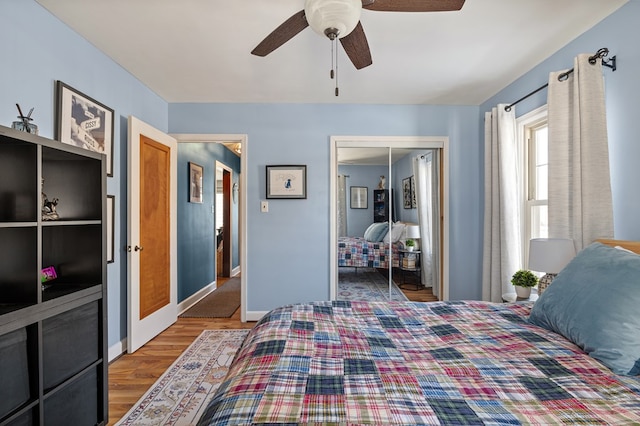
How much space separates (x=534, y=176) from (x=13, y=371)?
379 centimetres

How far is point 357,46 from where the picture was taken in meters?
1.84

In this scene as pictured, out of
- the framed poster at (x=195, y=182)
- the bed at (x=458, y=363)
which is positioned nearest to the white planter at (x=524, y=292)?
the bed at (x=458, y=363)

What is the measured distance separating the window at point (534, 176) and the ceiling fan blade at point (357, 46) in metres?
1.81

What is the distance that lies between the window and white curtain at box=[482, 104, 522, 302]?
8 centimetres

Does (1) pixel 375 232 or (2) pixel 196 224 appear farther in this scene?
(2) pixel 196 224

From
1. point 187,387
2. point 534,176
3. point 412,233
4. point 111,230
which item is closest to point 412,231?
point 412,233

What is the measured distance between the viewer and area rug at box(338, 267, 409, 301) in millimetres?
3863

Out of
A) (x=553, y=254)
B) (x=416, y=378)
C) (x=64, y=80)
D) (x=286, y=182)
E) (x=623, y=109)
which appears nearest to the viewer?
(x=416, y=378)

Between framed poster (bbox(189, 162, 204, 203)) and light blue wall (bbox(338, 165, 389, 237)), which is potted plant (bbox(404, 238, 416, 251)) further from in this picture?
framed poster (bbox(189, 162, 204, 203))

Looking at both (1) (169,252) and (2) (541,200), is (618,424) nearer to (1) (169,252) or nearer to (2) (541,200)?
(2) (541,200)

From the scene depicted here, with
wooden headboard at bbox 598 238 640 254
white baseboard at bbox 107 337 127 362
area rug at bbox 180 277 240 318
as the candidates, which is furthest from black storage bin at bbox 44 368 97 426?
wooden headboard at bbox 598 238 640 254

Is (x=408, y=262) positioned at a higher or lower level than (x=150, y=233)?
lower

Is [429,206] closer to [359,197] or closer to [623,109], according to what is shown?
[359,197]

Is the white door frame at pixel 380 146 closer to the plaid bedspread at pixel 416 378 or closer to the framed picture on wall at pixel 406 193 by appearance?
the framed picture on wall at pixel 406 193
